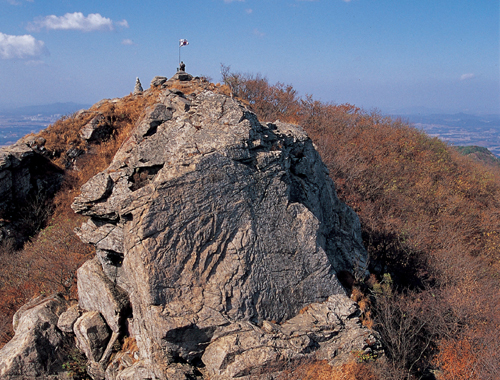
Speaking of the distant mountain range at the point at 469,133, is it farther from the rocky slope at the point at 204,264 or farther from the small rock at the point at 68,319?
the small rock at the point at 68,319

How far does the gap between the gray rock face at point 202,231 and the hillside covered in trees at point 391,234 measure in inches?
90.5

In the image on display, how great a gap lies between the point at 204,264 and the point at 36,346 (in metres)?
6.17

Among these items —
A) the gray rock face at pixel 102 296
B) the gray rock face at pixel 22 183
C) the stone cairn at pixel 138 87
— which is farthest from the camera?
the stone cairn at pixel 138 87

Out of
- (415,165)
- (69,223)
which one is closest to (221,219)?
(69,223)

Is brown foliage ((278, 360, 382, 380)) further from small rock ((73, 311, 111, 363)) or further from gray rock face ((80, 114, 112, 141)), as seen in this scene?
gray rock face ((80, 114, 112, 141))

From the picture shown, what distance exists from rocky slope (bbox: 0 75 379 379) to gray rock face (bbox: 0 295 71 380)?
0.09 metres

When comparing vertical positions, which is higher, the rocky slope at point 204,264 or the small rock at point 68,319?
the rocky slope at point 204,264

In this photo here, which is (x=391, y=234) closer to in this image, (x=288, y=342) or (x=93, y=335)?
(x=288, y=342)

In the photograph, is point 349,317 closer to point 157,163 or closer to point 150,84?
point 157,163

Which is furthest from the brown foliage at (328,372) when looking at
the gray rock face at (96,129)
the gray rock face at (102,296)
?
the gray rock face at (96,129)

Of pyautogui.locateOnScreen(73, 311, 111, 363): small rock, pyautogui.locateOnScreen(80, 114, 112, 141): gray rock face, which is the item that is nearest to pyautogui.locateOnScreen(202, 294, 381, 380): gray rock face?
pyautogui.locateOnScreen(73, 311, 111, 363): small rock

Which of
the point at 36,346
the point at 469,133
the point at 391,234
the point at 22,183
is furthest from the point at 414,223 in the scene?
the point at 469,133

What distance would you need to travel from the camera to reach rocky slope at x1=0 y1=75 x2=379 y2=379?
729cm

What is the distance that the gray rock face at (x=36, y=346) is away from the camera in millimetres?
8477
